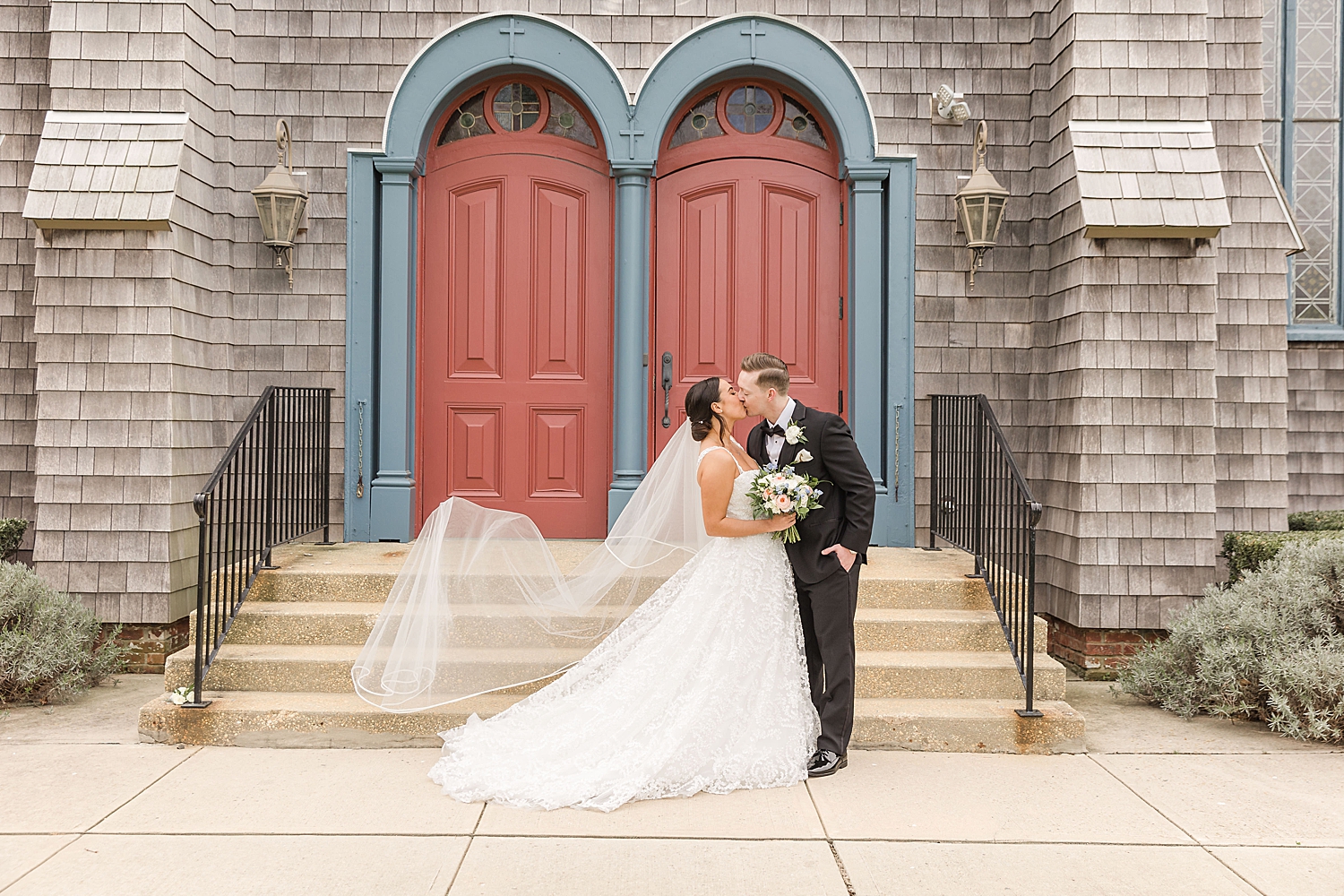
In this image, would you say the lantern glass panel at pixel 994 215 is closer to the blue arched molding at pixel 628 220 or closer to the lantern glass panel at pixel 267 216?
the blue arched molding at pixel 628 220

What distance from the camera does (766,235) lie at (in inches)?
259

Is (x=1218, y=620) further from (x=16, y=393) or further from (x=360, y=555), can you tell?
(x=16, y=393)

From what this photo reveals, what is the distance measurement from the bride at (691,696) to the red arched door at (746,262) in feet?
7.04

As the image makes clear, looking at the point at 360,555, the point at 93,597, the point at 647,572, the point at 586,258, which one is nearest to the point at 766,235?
the point at 586,258

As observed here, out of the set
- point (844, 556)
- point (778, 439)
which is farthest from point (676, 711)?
point (778, 439)

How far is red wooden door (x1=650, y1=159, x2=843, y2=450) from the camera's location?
657 centimetres

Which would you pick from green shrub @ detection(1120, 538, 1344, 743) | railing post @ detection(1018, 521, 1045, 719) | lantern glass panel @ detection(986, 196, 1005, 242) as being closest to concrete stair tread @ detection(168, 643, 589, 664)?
railing post @ detection(1018, 521, 1045, 719)

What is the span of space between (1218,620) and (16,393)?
7.23 metres

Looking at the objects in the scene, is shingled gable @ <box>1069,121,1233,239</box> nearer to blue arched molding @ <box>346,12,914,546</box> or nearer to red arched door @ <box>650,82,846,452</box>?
blue arched molding @ <box>346,12,914,546</box>

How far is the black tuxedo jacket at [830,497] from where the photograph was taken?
4.23m

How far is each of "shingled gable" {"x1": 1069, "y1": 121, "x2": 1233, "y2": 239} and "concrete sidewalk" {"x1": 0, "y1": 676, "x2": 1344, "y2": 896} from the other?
9.39ft

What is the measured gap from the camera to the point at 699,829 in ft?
11.8

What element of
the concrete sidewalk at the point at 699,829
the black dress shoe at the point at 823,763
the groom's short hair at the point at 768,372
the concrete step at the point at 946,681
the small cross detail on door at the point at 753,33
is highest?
the small cross detail on door at the point at 753,33

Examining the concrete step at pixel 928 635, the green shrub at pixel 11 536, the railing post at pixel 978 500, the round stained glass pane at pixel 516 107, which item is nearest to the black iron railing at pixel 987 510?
the railing post at pixel 978 500
